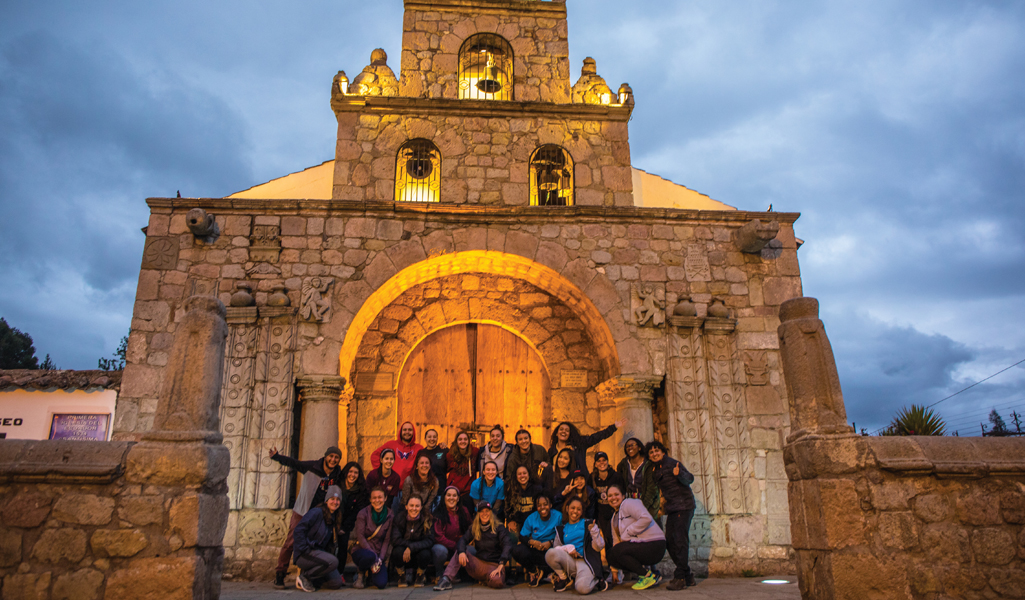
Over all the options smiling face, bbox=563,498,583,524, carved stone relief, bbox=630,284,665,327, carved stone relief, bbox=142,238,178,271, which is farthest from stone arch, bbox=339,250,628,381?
carved stone relief, bbox=142,238,178,271

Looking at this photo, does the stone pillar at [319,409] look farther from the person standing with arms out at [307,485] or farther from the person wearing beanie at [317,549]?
the person wearing beanie at [317,549]

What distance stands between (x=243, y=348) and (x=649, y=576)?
5.17m

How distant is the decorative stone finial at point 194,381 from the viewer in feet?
13.8

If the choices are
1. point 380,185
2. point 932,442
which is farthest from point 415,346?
point 932,442

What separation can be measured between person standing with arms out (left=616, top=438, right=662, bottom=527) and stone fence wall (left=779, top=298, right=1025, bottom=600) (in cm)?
198

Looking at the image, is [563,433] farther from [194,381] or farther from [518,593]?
[194,381]

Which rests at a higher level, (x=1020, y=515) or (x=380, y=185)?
(x=380, y=185)

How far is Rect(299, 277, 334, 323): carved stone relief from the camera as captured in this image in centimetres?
737

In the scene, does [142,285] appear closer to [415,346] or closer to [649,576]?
[415,346]

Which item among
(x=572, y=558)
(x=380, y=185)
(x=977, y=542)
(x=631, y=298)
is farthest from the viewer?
(x=380, y=185)

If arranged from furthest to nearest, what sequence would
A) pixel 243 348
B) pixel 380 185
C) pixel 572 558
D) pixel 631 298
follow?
pixel 380 185 < pixel 631 298 < pixel 243 348 < pixel 572 558

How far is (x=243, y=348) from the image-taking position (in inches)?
286

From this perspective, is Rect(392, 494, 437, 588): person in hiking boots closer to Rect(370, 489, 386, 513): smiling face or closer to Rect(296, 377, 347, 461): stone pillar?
Rect(370, 489, 386, 513): smiling face

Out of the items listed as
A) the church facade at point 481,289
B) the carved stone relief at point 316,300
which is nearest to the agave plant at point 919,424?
the church facade at point 481,289
